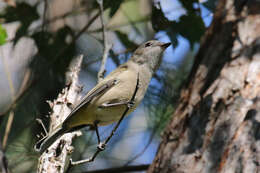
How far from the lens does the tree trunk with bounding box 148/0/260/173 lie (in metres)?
3.31

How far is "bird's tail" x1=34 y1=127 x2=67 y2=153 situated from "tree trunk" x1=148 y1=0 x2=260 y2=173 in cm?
129

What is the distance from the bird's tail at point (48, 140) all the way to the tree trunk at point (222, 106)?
1291mm

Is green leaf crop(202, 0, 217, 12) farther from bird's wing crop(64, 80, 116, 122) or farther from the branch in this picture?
the branch

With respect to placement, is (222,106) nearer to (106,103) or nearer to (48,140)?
(106,103)

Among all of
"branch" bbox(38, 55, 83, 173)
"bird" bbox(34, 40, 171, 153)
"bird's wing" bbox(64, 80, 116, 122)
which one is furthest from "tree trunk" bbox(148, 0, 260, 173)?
"branch" bbox(38, 55, 83, 173)

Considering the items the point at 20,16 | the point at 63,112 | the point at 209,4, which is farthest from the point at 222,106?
the point at 20,16

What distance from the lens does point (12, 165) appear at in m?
4.09

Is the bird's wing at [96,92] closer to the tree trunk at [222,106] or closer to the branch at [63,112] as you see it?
the branch at [63,112]

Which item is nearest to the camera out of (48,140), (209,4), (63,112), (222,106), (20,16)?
(48,140)

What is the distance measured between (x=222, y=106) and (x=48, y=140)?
6.05 ft

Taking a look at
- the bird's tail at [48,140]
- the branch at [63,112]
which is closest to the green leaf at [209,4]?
the branch at [63,112]

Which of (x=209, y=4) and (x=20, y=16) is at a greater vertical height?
(x=20, y=16)

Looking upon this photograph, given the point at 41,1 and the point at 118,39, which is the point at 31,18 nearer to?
the point at 41,1

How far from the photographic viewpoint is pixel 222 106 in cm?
367
